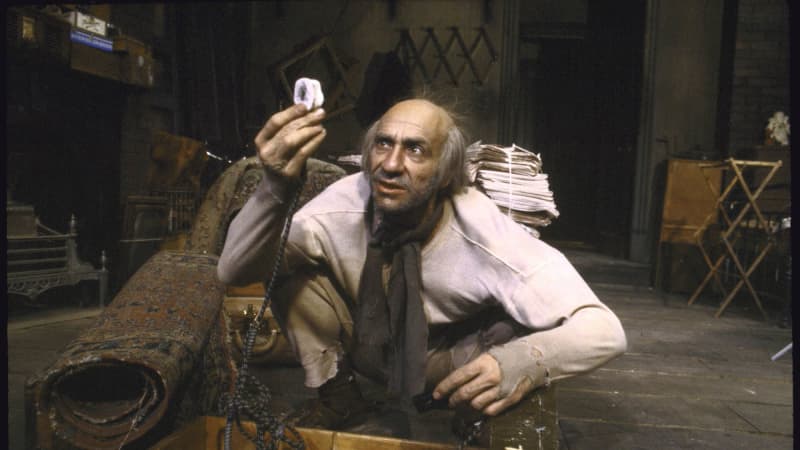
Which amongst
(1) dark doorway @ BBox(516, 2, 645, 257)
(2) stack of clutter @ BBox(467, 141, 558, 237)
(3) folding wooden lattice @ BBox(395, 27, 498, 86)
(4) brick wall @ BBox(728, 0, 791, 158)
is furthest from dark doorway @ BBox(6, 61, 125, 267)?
(4) brick wall @ BBox(728, 0, 791, 158)

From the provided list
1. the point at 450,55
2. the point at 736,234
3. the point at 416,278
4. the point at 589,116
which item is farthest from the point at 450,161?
the point at 589,116

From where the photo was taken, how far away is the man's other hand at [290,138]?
4.63ft

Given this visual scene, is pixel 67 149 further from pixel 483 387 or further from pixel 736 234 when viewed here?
pixel 736 234

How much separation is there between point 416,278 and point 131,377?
3.34 ft

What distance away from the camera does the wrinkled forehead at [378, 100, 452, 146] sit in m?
1.91

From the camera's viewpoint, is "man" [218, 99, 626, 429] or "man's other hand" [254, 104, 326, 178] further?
"man" [218, 99, 626, 429]

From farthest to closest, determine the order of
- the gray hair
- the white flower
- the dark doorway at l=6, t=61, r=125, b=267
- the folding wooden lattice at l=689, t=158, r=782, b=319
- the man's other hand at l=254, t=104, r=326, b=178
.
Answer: the white flower < the folding wooden lattice at l=689, t=158, r=782, b=319 < the dark doorway at l=6, t=61, r=125, b=267 < the gray hair < the man's other hand at l=254, t=104, r=326, b=178

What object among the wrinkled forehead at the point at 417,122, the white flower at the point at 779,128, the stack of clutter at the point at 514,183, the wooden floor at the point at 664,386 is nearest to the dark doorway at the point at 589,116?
the white flower at the point at 779,128

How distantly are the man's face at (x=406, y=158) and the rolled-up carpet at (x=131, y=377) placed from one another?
2.66ft

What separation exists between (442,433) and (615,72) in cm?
705

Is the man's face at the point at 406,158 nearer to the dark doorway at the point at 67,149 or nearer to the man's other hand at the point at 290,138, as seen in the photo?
Answer: the man's other hand at the point at 290,138

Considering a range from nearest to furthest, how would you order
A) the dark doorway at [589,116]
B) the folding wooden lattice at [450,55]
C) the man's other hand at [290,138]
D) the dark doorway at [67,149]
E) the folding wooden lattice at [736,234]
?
the man's other hand at [290,138]
the dark doorway at [67,149]
the folding wooden lattice at [736,234]
the dark doorway at [589,116]
the folding wooden lattice at [450,55]

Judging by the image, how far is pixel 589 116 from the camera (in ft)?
32.7

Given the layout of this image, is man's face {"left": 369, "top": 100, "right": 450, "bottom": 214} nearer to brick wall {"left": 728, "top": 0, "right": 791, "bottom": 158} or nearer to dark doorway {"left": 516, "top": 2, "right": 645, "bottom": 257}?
brick wall {"left": 728, "top": 0, "right": 791, "bottom": 158}
